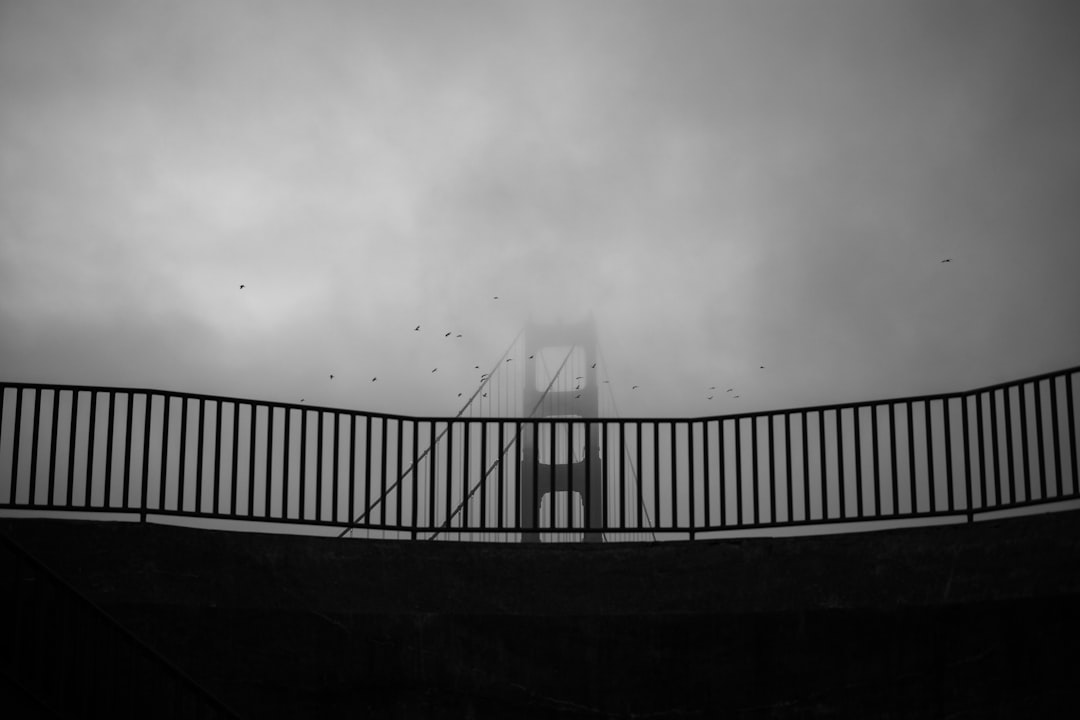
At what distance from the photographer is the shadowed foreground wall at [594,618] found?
999 cm

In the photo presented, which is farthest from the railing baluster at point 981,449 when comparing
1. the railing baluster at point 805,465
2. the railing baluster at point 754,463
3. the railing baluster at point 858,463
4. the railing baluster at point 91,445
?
the railing baluster at point 91,445

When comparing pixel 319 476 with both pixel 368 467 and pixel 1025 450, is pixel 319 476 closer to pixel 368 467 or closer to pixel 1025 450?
pixel 368 467

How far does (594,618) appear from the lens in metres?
10.9

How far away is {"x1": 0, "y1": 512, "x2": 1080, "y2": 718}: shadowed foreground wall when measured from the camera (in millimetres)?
9992

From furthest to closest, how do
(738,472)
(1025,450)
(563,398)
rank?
(563,398) → (738,472) → (1025,450)

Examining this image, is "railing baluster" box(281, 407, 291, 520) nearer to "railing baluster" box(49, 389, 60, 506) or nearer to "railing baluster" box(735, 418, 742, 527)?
"railing baluster" box(49, 389, 60, 506)

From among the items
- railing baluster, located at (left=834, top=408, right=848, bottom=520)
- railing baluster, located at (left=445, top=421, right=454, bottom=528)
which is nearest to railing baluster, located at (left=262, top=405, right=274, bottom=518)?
railing baluster, located at (left=445, top=421, right=454, bottom=528)

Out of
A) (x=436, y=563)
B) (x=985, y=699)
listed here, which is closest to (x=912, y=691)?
(x=985, y=699)

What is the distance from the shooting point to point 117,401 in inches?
447

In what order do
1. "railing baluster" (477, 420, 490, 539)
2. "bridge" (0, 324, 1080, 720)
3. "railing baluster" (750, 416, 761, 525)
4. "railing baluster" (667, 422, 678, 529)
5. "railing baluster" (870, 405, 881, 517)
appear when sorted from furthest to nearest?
"railing baluster" (477, 420, 490, 539) < "railing baluster" (667, 422, 678, 529) < "railing baluster" (750, 416, 761, 525) < "railing baluster" (870, 405, 881, 517) < "bridge" (0, 324, 1080, 720)

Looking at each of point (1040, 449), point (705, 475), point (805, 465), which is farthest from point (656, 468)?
point (1040, 449)

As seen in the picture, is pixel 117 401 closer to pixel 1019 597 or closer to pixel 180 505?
pixel 180 505

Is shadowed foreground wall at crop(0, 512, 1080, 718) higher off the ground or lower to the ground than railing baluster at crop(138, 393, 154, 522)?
lower

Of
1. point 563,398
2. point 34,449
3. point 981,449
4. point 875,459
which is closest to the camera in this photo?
point 34,449
